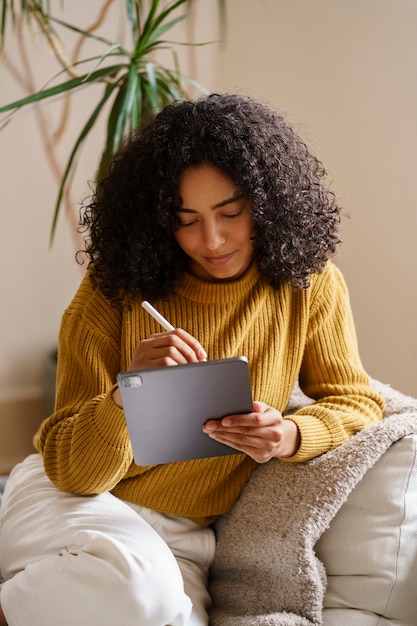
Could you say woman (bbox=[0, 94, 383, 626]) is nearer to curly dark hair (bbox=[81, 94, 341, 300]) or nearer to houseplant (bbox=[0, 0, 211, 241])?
curly dark hair (bbox=[81, 94, 341, 300])

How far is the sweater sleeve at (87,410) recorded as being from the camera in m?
1.18

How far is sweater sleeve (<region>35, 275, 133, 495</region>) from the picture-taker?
3.86ft

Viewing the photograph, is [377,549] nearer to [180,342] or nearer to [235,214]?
[180,342]

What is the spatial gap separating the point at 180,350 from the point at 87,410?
0.22 m

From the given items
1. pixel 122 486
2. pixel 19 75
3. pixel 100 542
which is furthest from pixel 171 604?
pixel 19 75

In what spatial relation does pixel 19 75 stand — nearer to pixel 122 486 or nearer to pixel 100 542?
pixel 122 486

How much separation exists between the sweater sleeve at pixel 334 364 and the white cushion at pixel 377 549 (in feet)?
0.34

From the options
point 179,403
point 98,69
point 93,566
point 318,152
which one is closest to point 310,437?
point 179,403

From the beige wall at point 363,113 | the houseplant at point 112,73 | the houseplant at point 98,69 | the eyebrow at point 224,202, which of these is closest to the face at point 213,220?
the eyebrow at point 224,202

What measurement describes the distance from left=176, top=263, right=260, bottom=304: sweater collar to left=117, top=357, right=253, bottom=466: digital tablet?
27 centimetres

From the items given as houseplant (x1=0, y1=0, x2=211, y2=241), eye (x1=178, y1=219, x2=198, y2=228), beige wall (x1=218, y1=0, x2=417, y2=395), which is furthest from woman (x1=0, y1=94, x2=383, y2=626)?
beige wall (x1=218, y1=0, x2=417, y2=395)

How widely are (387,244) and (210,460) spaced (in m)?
0.98

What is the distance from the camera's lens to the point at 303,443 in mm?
1222

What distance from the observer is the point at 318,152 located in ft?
6.88
